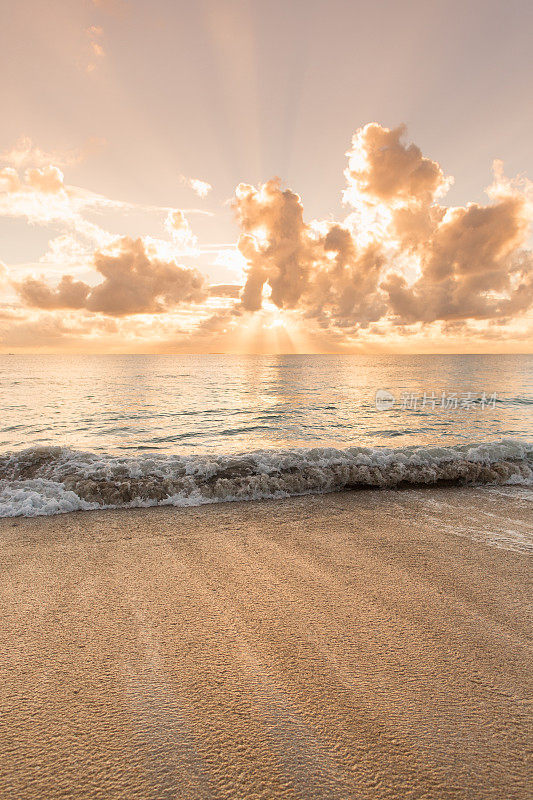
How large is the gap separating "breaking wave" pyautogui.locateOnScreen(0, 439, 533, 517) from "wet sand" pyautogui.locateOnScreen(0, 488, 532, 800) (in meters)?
1.52

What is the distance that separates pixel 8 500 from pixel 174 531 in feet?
9.44

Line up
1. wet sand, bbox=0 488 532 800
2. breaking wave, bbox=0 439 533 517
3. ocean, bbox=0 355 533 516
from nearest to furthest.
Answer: wet sand, bbox=0 488 532 800, breaking wave, bbox=0 439 533 517, ocean, bbox=0 355 533 516

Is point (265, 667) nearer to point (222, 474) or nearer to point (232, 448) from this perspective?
point (222, 474)

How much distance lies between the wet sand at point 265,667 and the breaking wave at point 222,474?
152cm

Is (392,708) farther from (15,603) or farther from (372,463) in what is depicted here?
(372,463)

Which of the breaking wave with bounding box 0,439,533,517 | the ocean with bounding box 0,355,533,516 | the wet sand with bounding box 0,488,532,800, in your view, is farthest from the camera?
the ocean with bounding box 0,355,533,516

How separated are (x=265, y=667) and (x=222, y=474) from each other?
491 cm

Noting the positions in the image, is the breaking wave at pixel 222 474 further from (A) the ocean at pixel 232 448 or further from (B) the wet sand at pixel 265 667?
(B) the wet sand at pixel 265 667

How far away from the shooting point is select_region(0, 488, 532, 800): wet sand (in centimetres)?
201

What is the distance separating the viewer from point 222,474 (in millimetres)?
7590

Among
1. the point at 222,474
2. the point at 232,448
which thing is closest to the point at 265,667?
the point at 222,474

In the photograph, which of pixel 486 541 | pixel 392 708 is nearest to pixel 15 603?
pixel 392 708

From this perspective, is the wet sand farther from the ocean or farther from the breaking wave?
the ocean

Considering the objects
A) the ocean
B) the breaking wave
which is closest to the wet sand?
the breaking wave
